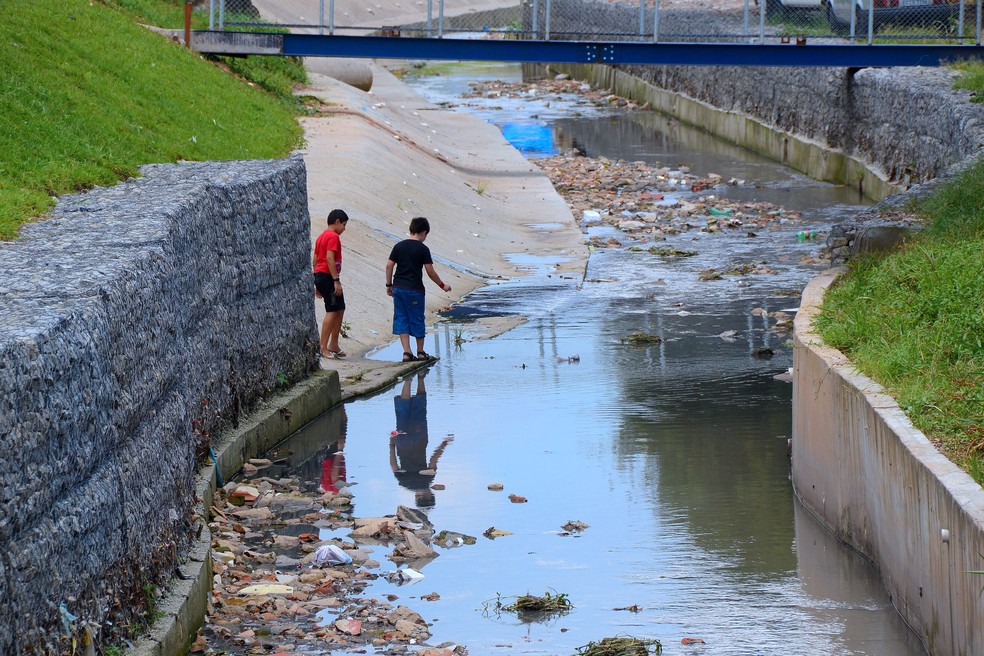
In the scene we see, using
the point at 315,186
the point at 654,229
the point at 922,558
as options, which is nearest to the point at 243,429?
the point at 922,558

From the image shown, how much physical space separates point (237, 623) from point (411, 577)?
122cm

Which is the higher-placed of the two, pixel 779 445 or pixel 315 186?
pixel 315 186

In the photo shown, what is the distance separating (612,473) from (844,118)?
21.4 meters

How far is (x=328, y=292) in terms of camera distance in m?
13.7

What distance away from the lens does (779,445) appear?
36.7ft

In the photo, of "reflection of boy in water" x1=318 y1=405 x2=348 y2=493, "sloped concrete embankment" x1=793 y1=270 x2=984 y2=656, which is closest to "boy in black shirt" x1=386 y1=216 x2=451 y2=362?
"reflection of boy in water" x1=318 y1=405 x2=348 y2=493

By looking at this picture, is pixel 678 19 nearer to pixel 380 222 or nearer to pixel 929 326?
pixel 380 222

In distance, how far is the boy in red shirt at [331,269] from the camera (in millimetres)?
13641

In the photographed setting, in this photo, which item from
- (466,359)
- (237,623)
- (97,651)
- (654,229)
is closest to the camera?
(97,651)

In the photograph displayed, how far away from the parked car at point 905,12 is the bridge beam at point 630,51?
175 centimetres

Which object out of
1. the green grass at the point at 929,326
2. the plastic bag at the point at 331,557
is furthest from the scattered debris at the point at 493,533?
the green grass at the point at 929,326

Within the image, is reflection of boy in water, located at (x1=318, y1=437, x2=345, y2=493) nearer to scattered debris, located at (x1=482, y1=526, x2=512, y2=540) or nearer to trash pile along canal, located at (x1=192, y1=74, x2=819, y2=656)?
trash pile along canal, located at (x1=192, y1=74, x2=819, y2=656)

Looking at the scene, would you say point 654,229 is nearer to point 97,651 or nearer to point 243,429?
point 243,429

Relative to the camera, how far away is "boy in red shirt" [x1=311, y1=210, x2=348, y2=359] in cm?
1364
